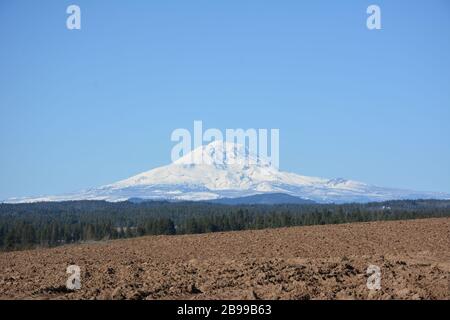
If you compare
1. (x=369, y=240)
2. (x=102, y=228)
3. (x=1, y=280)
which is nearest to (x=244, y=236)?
(x=369, y=240)

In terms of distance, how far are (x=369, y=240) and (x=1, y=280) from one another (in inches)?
642

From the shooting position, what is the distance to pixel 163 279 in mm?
15984

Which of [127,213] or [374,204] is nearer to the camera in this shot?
[127,213]

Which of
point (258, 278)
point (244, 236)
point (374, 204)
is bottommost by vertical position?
point (374, 204)

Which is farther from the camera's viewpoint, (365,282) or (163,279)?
(163,279)

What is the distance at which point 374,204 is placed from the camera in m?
134

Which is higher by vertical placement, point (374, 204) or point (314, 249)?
point (314, 249)
